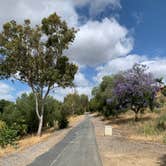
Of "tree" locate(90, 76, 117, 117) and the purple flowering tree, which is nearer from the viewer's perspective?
the purple flowering tree

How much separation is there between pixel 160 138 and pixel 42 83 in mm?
14223

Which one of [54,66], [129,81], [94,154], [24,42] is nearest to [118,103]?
[129,81]

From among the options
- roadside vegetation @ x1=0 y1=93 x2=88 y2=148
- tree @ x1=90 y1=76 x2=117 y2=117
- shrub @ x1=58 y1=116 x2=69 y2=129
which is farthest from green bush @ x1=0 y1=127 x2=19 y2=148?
shrub @ x1=58 y1=116 x2=69 y2=129

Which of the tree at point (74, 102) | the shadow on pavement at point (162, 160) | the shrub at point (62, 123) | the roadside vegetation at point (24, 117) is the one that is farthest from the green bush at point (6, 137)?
the tree at point (74, 102)

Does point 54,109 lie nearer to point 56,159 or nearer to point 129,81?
point 129,81

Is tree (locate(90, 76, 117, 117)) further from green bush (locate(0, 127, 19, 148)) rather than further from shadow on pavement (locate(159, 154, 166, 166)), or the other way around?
shadow on pavement (locate(159, 154, 166, 166))

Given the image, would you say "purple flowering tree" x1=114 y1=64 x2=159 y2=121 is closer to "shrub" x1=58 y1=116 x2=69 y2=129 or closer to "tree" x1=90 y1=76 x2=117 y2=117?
"tree" x1=90 y1=76 x2=117 y2=117

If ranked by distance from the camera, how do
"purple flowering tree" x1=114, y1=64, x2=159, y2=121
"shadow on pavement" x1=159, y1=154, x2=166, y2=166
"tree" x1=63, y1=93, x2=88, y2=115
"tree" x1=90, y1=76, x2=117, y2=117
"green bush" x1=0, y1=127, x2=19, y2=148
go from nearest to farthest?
1. "shadow on pavement" x1=159, y1=154, x2=166, y2=166
2. "green bush" x1=0, y1=127, x2=19, y2=148
3. "purple flowering tree" x1=114, y1=64, x2=159, y2=121
4. "tree" x1=90, y1=76, x2=117, y2=117
5. "tree" x1=63, y1=93, x2=88, y2=115

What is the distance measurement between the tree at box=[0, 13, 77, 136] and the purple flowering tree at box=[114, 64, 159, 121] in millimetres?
7163

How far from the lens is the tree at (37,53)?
93.1 feet

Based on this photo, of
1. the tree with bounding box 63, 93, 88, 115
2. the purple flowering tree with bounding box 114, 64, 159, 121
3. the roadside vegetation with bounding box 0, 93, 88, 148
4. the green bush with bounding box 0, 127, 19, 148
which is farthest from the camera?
the tree with bounding box 63, 93, 88, 115

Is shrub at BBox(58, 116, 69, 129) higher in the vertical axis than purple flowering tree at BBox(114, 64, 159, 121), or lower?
lower

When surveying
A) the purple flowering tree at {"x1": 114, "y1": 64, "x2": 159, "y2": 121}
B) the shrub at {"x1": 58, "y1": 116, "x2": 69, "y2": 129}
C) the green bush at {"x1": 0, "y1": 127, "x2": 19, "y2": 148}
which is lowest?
the green bush at {"x1": 0, "y1": 127, "x2": 19, "y2": 148}

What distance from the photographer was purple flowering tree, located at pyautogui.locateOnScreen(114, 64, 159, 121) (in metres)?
34.4
